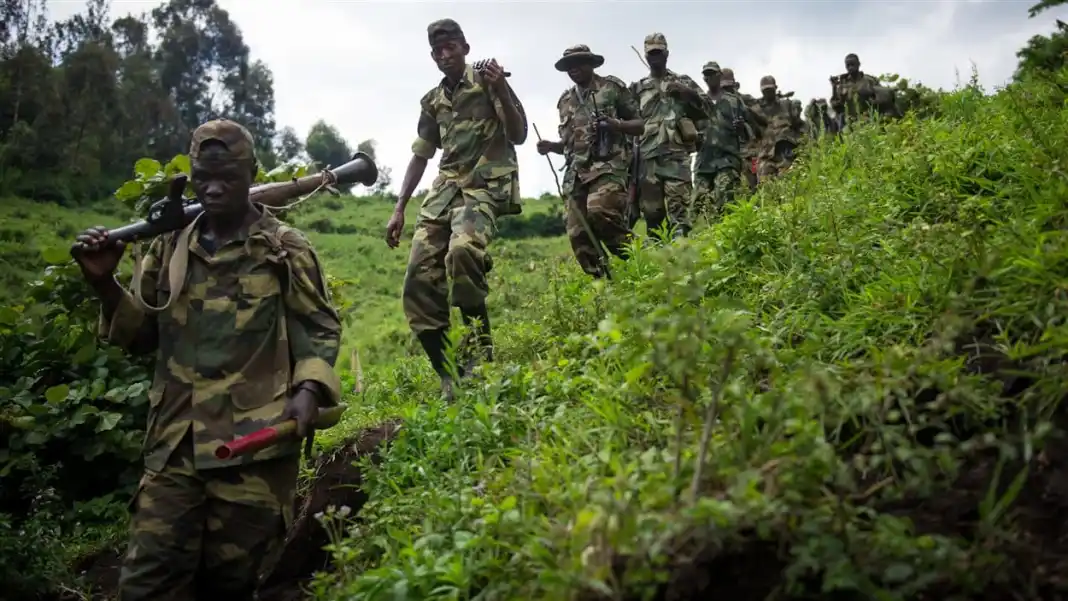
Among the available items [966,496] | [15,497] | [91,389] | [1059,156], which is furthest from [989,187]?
[15,497]

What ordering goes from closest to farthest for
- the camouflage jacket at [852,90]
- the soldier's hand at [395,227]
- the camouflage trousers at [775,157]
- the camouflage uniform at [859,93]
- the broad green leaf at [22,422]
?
the broad green leaf at [22,422]
the soldier's hand at [395,227]
the camouflage uniform at [859,93]
the camouflage jacket at [852,90]
the camouflage trousers at [775,157]

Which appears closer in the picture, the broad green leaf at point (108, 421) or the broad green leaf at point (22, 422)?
the broad green leaf at point (22, 422)

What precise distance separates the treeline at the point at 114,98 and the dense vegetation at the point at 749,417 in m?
17.1

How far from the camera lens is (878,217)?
4.52 metres

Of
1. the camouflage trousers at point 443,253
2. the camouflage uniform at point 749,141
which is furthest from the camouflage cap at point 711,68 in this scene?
the camouflage trousers at point 443,253

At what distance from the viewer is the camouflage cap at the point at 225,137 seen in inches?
138

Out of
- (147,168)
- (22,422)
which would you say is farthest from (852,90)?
(22,422)

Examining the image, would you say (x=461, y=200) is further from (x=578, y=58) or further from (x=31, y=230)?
(x=31, y=230)

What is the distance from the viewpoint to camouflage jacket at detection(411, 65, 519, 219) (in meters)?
5.64

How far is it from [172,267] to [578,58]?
4611mm

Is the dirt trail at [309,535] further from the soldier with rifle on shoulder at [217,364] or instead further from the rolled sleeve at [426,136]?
the rolled sleeve at [426,136]

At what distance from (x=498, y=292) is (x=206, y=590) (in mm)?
5745

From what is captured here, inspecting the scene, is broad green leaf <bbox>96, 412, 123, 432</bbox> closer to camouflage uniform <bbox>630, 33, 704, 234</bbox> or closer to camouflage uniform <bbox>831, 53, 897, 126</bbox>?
camouflage uniform <bbox>630, 33, 704, 234</bbox>

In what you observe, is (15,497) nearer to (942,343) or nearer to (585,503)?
(585,503)
